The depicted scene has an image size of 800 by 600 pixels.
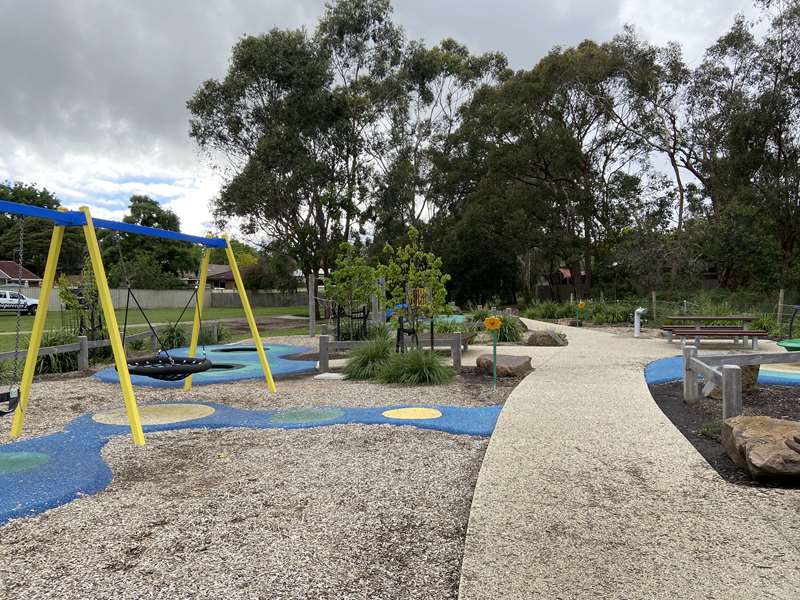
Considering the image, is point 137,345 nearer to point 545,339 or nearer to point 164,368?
point 164,368

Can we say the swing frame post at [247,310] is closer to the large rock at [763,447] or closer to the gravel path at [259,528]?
the gravel path at [259,528]

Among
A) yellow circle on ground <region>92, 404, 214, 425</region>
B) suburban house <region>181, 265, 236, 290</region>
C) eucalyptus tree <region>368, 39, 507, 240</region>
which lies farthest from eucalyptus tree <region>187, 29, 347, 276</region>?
suburban house <region>181, 265, 236, 290</region>

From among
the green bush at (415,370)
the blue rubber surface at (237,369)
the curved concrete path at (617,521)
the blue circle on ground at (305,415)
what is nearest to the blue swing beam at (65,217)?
the blue circle on ground at (305,415)

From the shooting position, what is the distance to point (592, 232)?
105 feet

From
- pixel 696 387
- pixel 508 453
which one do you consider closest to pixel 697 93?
pixel 696 387

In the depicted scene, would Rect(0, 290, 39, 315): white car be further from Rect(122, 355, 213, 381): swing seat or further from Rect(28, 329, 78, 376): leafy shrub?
Rect(122, 355, 213, 381): swing seat

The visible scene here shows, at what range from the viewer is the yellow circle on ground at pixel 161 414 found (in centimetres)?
630

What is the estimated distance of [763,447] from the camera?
3980 mm

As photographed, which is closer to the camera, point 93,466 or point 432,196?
point 93,466

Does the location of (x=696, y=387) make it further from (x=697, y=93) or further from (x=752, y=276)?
(x=697, y=93)

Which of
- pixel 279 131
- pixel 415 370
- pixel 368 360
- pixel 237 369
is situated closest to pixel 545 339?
pixel 368 360

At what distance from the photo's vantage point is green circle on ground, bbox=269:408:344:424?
627cm

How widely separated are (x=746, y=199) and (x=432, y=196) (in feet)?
58.7

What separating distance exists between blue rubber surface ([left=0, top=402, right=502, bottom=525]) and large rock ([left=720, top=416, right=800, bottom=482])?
6.78ft
